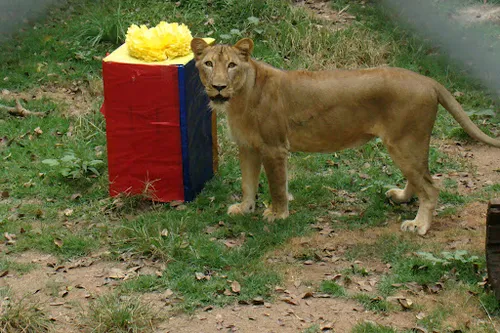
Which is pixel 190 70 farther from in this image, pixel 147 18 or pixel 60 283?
pixel 147 18

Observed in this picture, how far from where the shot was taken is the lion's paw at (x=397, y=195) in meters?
8.09

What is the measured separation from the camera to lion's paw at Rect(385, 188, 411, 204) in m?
8.09

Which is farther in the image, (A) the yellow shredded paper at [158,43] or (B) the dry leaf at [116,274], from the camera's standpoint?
(A) the yellow shredded paper at [158,43]

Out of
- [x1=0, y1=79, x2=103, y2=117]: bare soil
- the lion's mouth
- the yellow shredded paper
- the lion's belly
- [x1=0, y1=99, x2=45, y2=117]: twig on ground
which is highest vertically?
the yellow shredded paper

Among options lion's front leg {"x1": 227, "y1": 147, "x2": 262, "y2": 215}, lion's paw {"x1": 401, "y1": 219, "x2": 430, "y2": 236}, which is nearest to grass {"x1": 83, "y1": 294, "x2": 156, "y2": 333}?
lion's front leg {"x1": 227, "y1": 147, "x2": 262, "y2": 215}

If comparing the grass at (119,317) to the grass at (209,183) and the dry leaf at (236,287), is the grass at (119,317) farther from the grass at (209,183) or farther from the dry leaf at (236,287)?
the dry leaf at (236,287)

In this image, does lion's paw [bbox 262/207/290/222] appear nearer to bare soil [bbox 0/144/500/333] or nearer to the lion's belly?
bare soil [bbox 0/144/500/333]

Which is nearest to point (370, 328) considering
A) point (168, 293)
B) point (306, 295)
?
point (306, 295)

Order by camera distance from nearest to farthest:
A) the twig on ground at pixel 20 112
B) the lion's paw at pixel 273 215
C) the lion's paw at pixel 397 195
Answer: the lion's paw at pixel 273 215, the lion's paw at pixel 397 195, the twig on ground at pixel 20 112

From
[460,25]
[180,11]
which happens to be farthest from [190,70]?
[460,25]

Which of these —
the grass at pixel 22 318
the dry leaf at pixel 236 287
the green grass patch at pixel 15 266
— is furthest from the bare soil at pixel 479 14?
the grass at pixel 22 318

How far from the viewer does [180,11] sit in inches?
476

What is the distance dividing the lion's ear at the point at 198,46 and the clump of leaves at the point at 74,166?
201 cm

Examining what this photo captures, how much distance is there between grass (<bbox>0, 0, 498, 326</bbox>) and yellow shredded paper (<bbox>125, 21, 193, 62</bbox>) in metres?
1.36
